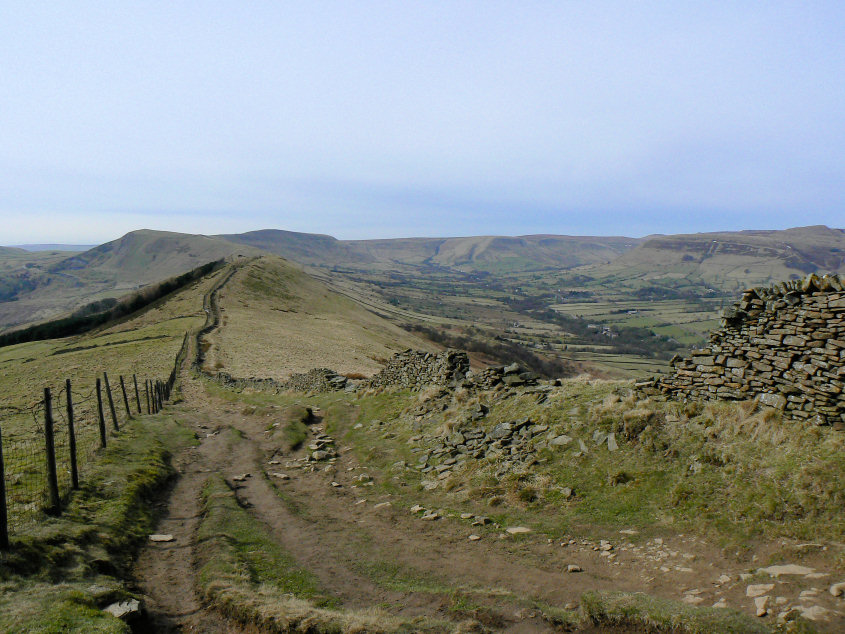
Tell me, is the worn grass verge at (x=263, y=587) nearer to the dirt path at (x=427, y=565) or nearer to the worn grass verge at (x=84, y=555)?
the dirt path at (x=427, y=565)

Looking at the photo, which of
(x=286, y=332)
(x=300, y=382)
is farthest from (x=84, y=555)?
(x=286, y=332)

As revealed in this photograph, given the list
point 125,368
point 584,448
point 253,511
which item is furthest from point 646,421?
point 125,368

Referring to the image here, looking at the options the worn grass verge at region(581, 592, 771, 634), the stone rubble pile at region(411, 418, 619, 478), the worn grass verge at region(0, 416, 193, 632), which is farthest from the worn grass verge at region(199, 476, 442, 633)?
the stone rubble pile at region(411, 418, 619, 478)

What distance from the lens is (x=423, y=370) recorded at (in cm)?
2461

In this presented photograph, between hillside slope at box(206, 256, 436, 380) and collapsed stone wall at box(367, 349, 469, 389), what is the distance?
17.3 meters

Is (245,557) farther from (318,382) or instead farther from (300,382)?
(300,382)

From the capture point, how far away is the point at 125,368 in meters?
45.0

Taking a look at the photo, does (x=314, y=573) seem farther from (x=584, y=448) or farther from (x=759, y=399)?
(x=759, y=399)

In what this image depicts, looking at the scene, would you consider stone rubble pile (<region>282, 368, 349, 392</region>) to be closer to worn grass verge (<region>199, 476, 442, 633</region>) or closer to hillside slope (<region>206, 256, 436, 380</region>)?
hillside slope (<region>206, 256, 436, 380</region>)

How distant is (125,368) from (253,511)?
→ 128 feet

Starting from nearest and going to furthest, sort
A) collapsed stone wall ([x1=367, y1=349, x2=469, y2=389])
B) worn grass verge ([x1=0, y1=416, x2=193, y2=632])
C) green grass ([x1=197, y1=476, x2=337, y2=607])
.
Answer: worn grass verge ([x1=0, y1=416, x2=193, y2=632]) → green grass ([x1=197, y1=476, x2=337, y2=607]) → collapsed stone wall ([x1=367, y1=349, x2=469, y2=389])

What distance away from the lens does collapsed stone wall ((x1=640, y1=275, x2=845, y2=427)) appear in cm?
1062

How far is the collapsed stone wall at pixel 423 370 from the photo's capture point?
21703 millimetres

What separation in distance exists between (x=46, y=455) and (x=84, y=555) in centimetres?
482
